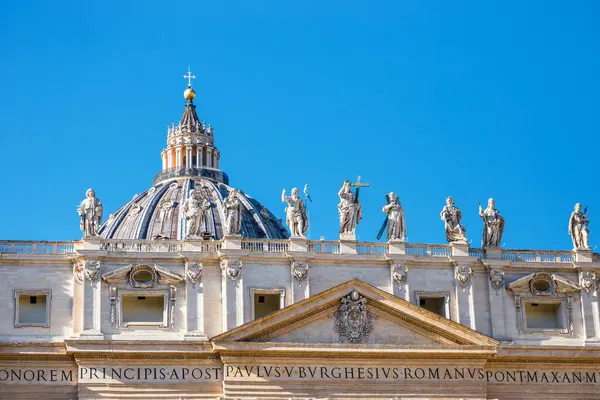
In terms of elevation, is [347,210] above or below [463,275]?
above

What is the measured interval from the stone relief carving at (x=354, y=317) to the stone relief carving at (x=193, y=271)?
6066 millimetres

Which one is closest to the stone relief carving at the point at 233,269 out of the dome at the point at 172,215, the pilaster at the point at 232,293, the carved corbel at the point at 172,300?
the pilaster at the point at 232,293

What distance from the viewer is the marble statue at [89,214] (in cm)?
7325

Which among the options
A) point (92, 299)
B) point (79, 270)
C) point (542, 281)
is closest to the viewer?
point (92, 299)

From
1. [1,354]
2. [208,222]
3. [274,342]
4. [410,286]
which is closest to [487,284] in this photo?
[410,286]

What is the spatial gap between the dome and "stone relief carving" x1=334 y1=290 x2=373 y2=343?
4559 cm

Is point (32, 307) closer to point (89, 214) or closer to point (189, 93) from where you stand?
point (89, 214)

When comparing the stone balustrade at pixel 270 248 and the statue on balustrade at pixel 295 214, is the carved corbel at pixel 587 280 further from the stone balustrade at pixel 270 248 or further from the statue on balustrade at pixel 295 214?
the statue on balustrade at pixel 295 214

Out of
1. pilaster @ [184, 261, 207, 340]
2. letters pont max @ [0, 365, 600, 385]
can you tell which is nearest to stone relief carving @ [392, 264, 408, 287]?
letters pont max @ [0, 365, 600, 385]

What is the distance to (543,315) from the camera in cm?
7638

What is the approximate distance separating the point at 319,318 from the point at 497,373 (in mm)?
8141

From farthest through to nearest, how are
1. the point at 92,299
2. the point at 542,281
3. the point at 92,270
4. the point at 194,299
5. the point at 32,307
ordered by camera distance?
the point at 542,281
the point at 194,299
the point at 32,307
the point at 92,270
the point at 92,299

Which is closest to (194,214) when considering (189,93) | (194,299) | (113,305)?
(194,299)

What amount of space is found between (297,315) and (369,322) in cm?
320
